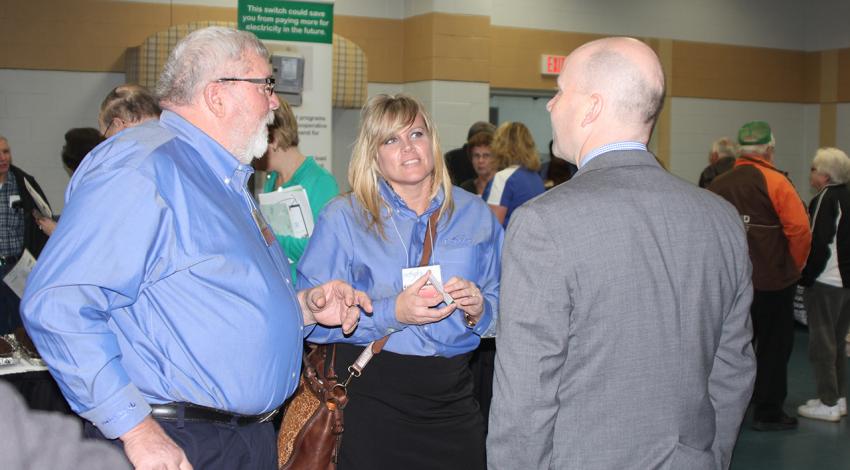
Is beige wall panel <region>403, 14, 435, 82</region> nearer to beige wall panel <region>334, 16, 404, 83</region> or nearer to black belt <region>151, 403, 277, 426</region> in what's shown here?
beige wall panel <region>334, 16, 404, 83</region>

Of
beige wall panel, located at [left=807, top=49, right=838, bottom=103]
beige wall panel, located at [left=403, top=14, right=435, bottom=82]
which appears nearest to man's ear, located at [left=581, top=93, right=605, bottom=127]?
beige wall panel, located at [left=403, top=14, right=435, bottom=82]

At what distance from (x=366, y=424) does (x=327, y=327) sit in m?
0.32

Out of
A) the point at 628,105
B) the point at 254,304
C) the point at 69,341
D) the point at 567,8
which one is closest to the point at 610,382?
the point at 628,105

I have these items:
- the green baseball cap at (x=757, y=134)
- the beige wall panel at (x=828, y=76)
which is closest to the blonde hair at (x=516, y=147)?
the green baseball cap at (x=757, y=134)

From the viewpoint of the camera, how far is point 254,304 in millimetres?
1864

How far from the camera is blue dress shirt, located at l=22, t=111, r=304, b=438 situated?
165cm

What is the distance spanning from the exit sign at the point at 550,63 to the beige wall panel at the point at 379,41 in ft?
5.61

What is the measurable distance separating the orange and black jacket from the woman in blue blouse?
292 cm

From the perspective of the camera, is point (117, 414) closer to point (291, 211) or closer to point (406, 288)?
point (406, 288)

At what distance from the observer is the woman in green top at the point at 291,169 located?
3645 mm

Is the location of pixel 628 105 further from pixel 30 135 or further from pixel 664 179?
pixel 30 135

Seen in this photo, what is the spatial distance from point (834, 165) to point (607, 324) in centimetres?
435

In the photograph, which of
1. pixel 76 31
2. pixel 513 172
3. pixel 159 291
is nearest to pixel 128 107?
pixel 159 291

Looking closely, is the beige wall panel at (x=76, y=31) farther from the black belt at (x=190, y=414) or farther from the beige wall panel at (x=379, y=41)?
the black belt at (x=190, y=414)
